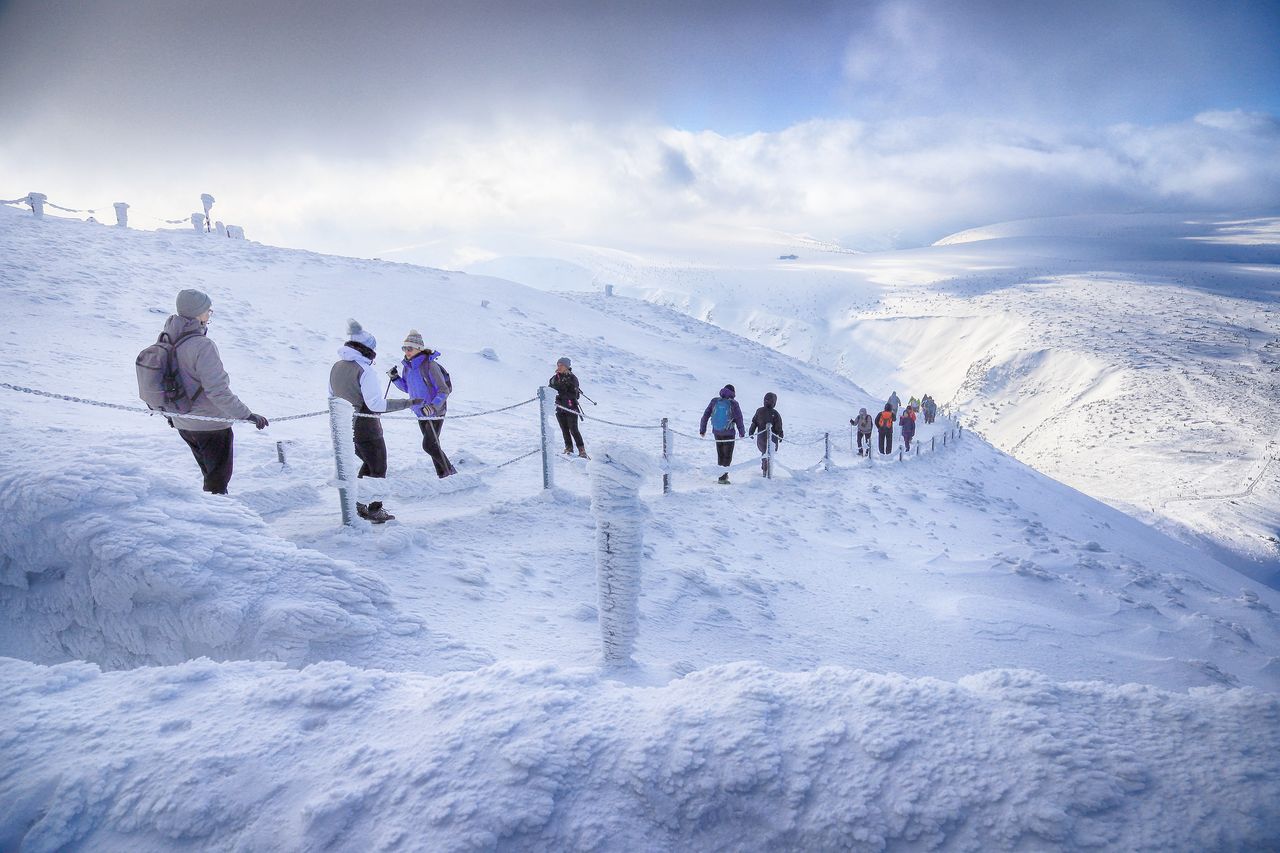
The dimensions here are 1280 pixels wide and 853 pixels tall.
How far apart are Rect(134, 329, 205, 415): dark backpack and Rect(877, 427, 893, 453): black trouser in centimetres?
1363

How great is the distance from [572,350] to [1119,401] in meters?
31.7

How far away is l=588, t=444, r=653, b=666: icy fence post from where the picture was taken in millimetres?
2932

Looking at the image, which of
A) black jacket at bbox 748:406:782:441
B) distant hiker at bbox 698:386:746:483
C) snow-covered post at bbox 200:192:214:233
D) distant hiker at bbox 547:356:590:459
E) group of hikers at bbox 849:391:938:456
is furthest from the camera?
snow-covered post at bbox 200:192:214:233

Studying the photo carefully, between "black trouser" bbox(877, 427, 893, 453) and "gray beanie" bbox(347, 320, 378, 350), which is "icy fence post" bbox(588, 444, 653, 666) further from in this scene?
"black trouser" bbox(877, 427, 893, 453)

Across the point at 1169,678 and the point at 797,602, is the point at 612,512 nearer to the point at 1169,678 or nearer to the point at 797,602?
the point at 797,602

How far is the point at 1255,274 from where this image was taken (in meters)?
56.3

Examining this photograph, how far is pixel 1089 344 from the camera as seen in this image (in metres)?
38.4

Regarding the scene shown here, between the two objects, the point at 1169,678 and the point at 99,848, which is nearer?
the point at 99,848

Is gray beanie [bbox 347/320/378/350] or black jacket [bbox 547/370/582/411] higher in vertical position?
gray beanie [bbox 347/320/378/350]

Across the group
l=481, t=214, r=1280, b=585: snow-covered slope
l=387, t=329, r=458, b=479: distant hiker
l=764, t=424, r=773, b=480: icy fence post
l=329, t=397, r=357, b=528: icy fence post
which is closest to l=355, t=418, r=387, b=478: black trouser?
l=329, t=397, r=357, b=528: icy fence post

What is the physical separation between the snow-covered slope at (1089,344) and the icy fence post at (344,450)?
71.6 feet

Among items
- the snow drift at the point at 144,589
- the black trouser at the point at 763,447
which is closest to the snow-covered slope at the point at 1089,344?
the black trouser at the point at 763,447

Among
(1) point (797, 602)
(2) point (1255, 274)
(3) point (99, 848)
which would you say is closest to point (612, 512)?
(3) point (99, 848)

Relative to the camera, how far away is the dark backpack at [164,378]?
4.24 meters
